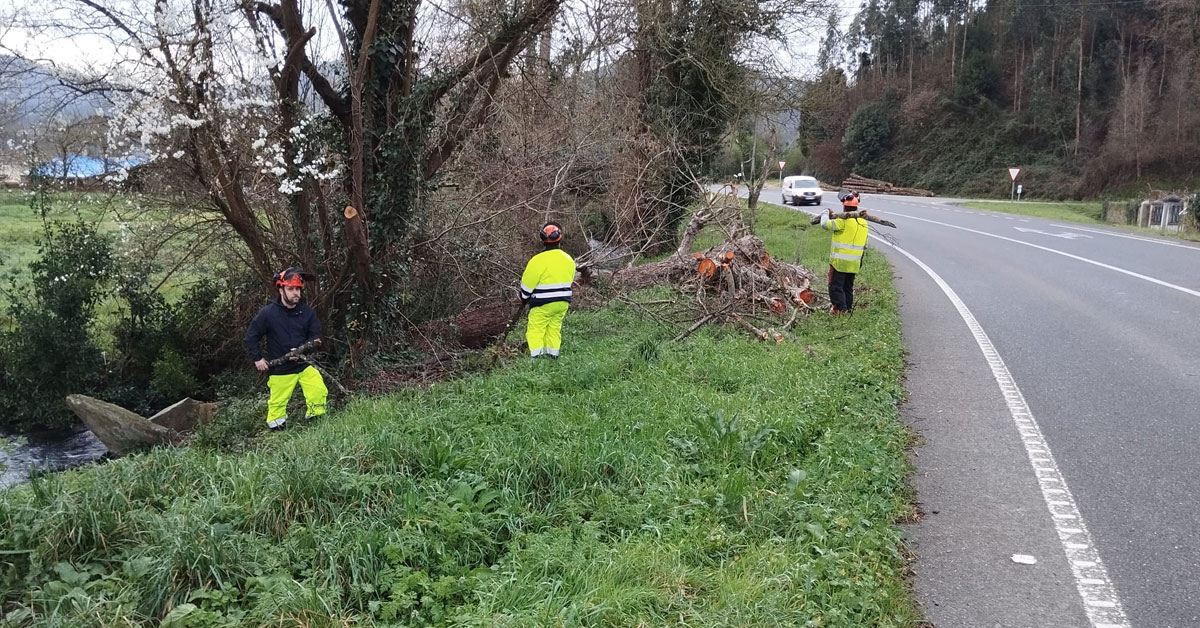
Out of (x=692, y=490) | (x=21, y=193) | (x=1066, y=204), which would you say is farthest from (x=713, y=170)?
(x=1066, y=204)

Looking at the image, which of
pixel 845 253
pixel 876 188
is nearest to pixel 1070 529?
pixel 845 253

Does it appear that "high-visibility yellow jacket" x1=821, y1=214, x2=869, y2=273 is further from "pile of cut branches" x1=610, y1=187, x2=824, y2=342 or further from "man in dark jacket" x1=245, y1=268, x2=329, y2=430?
"man in dark jacket" x1=245, y1=268, x2=329, y2=430

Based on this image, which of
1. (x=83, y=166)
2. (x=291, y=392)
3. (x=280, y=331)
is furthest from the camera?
(x=83, y=166)

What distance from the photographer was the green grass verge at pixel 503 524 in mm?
3334

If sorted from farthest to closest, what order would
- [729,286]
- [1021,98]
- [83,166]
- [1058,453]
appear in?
[1021,98], [729,286], [83,166], [1058,453]

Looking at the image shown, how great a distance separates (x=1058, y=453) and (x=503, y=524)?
3962 mm

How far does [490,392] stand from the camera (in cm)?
673

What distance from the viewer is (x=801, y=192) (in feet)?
110

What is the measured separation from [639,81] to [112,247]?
11.2 m

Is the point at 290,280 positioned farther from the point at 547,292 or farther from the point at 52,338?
the point at 52,338

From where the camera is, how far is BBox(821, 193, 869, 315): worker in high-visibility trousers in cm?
989

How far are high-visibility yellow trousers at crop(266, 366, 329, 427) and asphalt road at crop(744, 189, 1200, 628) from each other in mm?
5469

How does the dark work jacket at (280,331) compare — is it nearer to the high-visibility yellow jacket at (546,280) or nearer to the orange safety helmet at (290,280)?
the orange safety helmet at (290,280)

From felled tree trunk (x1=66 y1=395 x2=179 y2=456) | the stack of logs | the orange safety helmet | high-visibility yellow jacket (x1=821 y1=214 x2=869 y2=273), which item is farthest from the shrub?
the stack of logs
